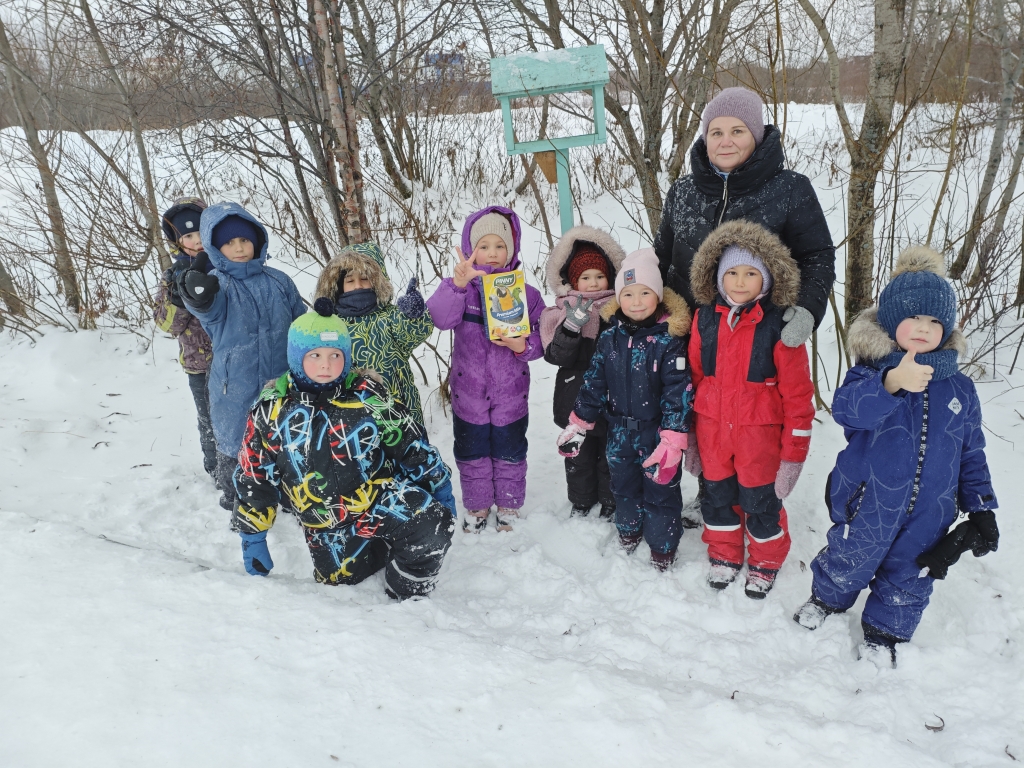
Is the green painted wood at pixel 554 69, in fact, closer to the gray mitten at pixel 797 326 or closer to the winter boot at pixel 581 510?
the gray mitten at pixel 797 326

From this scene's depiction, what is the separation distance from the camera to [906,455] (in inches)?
81.4

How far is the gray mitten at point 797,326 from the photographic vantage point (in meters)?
2.21

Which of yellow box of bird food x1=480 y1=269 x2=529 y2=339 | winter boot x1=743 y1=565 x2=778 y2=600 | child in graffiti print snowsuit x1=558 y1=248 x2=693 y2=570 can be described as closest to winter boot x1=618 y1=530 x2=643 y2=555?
child in graffiti print snowsuit x1=558 y1=248 x2=693 y2=570

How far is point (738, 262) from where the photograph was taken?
2.28 m

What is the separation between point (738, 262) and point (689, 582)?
4.80 ft

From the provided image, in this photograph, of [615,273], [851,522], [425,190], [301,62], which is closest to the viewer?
[851,522]

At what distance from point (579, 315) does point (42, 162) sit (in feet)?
19.1

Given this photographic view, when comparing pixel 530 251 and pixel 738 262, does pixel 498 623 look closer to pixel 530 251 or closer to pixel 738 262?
pixel 738 262

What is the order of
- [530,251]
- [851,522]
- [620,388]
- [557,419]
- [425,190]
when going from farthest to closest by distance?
[425,190]
[530,251]
[557,419]
[620,388]
[851,522]

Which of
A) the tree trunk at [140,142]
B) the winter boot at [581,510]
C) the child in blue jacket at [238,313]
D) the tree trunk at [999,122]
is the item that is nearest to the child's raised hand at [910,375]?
the winter boot at [581,510]

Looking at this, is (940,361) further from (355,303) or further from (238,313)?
(238,313)

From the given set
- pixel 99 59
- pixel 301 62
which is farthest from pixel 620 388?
pixel 99 59

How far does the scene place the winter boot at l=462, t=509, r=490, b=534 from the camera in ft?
10.5

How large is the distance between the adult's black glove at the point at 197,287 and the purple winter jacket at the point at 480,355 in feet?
3.37
